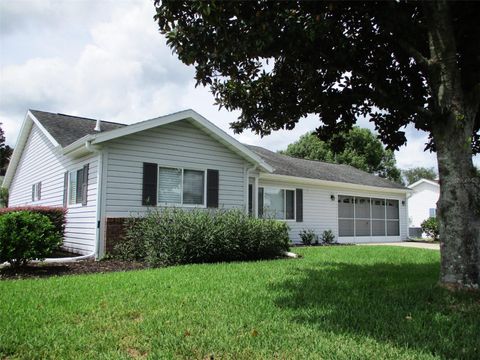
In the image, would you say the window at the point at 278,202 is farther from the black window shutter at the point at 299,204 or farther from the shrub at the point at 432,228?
the shrub at the point at 432,228

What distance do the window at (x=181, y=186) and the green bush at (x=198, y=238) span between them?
1328 millimetres

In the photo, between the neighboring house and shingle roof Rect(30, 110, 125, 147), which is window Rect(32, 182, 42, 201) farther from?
shingle roof Rect(30, 110, 125, 147)

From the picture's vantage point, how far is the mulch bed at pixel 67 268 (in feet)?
27.6

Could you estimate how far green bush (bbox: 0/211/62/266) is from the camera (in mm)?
8438

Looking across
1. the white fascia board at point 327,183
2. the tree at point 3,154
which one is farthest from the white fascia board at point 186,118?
the tree at point 3,154

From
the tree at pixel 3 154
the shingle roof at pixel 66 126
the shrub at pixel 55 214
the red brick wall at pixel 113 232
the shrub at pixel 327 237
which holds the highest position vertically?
the tree at pixel 3 154

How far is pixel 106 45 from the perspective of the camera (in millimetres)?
9227

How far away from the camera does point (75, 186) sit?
13.0 m

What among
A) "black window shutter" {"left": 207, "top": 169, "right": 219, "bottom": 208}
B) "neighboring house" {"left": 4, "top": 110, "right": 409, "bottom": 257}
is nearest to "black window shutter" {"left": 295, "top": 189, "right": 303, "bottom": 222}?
"neighboring house" {"left": 4, "top": 110, "right": 409, "bottom": 257}

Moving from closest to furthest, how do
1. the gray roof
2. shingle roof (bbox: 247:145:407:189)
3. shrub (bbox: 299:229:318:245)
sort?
the gray roof < shrub (bbox: 299:229:318:245) < shingle roof (bbox: 247:145:407:189)

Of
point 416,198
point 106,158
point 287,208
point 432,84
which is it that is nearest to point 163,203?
point 106,158

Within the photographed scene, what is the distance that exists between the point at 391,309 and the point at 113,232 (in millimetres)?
8068

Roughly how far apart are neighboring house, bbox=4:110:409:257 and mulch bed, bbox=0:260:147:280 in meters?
1.05

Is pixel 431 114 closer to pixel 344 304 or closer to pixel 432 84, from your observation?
pixel 432 84
